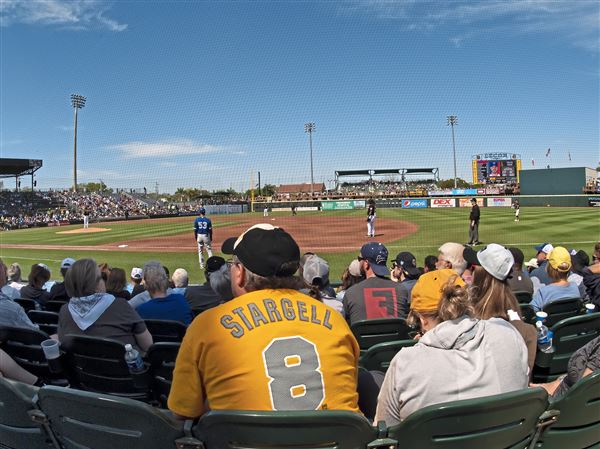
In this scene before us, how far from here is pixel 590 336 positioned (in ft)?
12.5

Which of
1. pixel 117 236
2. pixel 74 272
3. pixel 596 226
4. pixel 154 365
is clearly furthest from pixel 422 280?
pixel 117 236

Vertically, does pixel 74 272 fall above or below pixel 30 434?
above

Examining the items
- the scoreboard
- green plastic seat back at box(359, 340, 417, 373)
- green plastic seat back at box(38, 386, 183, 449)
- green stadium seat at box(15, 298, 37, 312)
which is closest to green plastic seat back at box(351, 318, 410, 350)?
green plastic seat back at box(359, 340, 417, 373)

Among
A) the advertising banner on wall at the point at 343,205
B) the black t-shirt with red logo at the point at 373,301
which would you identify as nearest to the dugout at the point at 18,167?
the advertising banner on wall at the point at 343,205

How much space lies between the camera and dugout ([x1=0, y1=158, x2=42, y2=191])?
167 feet

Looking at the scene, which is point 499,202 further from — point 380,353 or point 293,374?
point 293,374

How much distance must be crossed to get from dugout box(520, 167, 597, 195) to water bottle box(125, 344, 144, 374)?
6278cm

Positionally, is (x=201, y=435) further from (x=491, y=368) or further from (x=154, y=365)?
(x=154, y=365)

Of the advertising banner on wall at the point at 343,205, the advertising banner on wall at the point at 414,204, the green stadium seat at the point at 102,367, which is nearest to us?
the green stadium seat at the point at 102,367

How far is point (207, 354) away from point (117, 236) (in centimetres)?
2674

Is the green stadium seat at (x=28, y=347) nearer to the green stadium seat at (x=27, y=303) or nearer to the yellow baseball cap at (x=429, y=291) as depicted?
the green stadium seat at (x=27, y=303)

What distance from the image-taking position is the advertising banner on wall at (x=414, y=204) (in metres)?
41.4

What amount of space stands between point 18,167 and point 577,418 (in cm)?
6246

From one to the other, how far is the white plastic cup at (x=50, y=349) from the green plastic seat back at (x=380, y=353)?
215 cm
